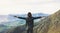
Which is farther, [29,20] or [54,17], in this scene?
[54,17]

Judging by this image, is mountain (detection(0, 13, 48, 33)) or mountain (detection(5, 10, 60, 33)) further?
mountain (detection(0, 13, 48, 33))

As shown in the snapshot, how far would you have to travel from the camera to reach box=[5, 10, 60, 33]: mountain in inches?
290

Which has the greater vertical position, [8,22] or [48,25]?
[8,22]

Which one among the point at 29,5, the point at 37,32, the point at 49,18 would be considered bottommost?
the point at 37,32

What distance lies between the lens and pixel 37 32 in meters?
7.43

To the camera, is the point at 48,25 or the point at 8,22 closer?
the point at 48,25

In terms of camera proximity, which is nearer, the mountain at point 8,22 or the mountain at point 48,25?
the mountain at point 48,25

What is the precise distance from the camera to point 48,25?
7465 millimetres

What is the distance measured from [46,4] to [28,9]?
787 millimetres

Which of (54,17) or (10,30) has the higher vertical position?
(54,17)

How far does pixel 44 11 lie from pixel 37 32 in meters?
0.97

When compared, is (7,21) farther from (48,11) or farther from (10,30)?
(48,11)

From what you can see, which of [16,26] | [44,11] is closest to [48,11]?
[44,11]

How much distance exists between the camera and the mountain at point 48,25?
7375 mm
